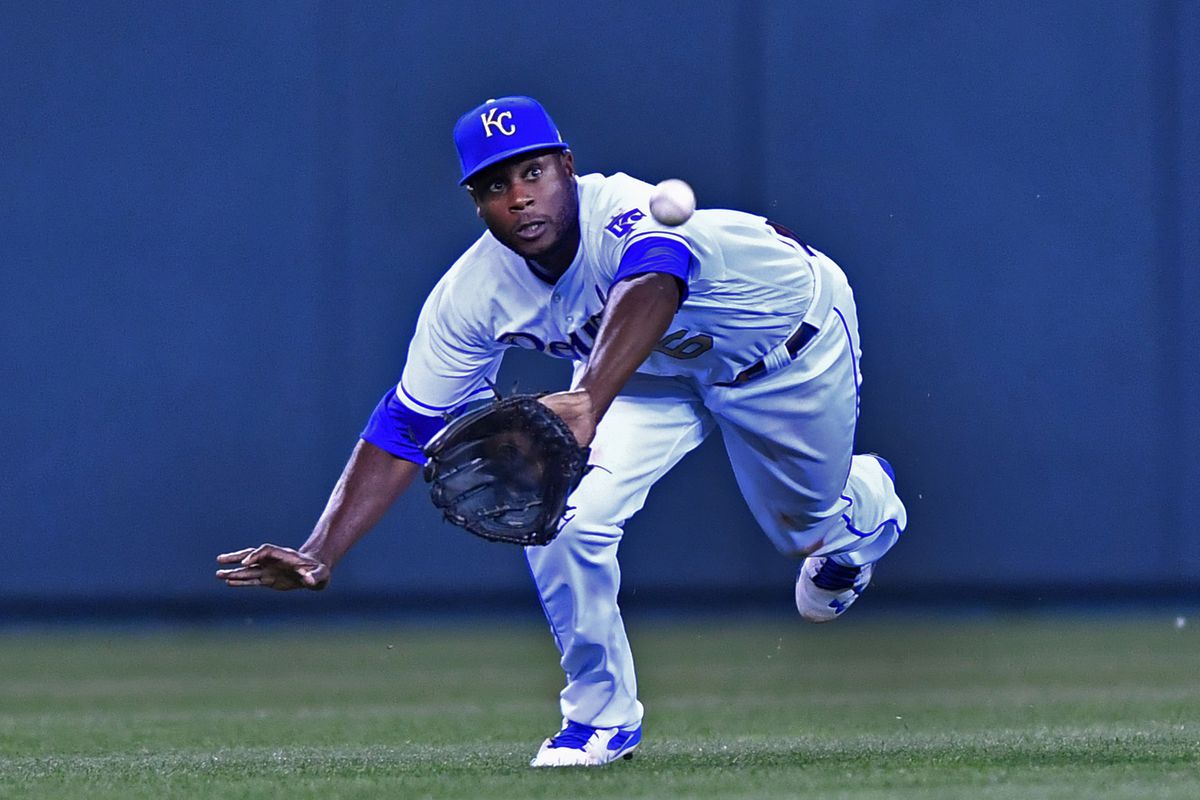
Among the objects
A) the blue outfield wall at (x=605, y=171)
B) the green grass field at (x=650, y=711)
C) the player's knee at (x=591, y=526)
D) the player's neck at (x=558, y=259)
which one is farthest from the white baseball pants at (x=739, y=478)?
the blue outfield wall at (x=605, y=171)

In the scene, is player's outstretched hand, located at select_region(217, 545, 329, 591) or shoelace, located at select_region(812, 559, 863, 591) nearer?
player's outstretched hand, located at select_region(217, 545, 329, 591)

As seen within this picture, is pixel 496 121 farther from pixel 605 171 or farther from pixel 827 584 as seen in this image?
pixel 605 171

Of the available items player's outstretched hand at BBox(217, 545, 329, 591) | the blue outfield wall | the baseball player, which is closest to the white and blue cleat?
the baseball player

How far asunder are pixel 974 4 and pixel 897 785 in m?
4.42

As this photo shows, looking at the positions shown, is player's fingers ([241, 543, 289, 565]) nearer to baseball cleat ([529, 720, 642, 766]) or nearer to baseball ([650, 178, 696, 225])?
baseball cleat ([529, 720, 642, 766])

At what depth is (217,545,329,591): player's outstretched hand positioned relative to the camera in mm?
3297

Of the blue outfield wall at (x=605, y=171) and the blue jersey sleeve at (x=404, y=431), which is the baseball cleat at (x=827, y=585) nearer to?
the blue jersey sleeve at (x=404, y=431)

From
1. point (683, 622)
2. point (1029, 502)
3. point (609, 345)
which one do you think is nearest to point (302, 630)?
point (683, 622)

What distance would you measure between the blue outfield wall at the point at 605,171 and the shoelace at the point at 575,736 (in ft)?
10.2

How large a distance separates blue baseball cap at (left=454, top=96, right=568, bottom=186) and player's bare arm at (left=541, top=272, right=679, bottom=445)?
422 mm

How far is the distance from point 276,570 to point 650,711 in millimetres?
1743

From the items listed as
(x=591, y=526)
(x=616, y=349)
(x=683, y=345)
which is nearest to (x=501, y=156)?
(x=616, y=349)

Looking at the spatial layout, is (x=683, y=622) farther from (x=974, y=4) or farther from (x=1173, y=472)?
(x=974, y=4)

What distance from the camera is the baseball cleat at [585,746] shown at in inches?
139
